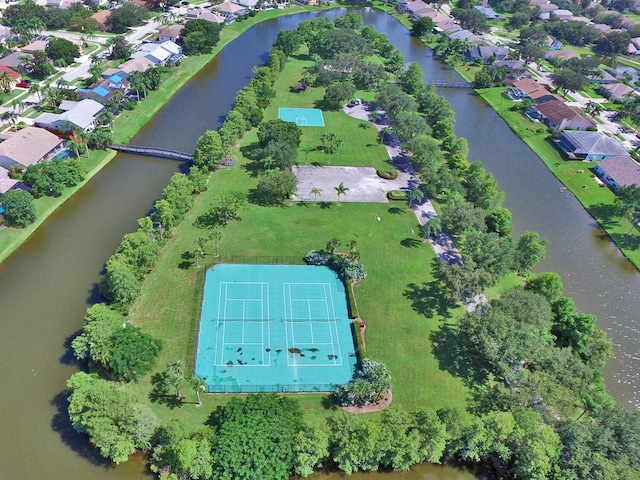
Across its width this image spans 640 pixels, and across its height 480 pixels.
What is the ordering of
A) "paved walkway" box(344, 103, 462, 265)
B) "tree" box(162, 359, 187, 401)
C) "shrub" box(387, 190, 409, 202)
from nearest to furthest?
"tree" box(162, 359, 187, 401) → "paved walkway" box(344, 103, 462, 265) → "shrub" box(387, 190, 409, 202)

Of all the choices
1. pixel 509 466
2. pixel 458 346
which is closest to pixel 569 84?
pixel 458 346

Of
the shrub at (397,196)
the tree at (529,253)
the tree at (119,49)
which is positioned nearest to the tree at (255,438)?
the tree at (529,253)

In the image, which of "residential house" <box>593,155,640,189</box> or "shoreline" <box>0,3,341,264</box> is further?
"residential house" <box>593,155,640,189</box>

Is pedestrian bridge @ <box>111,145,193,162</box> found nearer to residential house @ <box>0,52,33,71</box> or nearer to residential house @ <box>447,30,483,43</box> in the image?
residential house @ <box>0,52,33,71</box>

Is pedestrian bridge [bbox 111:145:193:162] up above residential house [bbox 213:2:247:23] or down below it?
below

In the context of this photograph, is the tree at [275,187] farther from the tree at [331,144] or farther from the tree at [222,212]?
the tree at [331,144]

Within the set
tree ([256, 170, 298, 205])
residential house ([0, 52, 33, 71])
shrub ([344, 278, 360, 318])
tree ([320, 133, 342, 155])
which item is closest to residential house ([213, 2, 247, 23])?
residential house ([0, 52, 33, 71])
